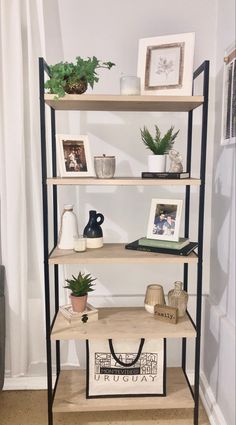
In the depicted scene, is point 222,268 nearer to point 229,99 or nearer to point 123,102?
point 229,99

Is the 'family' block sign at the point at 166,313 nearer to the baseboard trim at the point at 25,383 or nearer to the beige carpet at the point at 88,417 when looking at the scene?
the beige carpet at the point at 88,417

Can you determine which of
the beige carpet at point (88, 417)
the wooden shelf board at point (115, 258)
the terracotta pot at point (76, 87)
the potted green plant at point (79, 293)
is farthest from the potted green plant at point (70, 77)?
the beige carpet at point (88, 417)

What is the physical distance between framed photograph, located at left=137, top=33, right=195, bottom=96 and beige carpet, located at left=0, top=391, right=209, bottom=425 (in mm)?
1622

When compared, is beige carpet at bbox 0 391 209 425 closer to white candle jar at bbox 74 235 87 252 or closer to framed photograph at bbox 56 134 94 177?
white candle jar at bbox 74 235 87 252

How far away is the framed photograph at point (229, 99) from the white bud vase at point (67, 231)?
0.83m

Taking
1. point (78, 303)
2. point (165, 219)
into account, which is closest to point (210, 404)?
point (78, 303)

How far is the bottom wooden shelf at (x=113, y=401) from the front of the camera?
175 centimetres

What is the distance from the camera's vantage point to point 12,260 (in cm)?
197

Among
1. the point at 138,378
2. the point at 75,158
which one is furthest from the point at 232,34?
the point at 138,378

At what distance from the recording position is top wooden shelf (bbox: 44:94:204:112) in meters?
1.55

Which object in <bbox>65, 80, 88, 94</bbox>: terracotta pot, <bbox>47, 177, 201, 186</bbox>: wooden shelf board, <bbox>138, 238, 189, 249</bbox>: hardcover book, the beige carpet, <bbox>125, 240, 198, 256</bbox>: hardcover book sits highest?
<bbox>65, 80, 88, 94</bbox>: terracotta pot

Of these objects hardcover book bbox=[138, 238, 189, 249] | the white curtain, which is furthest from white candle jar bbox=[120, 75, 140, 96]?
hardcover book bbox=[138, 238, 189, 249]

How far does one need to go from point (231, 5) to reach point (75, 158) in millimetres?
1033

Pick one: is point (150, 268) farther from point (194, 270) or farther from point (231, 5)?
point (231, 5)
